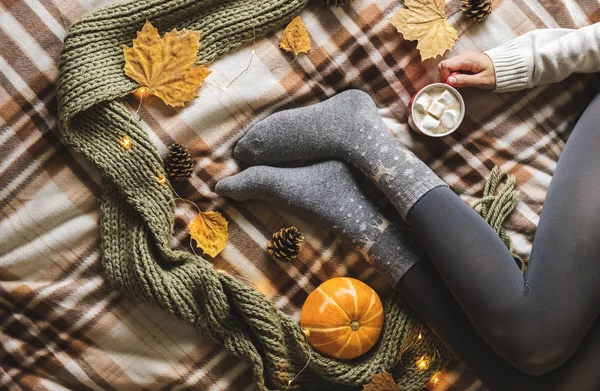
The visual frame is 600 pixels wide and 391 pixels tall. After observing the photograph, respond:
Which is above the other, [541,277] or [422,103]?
[422,103]

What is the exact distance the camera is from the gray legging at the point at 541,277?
0.96 meters

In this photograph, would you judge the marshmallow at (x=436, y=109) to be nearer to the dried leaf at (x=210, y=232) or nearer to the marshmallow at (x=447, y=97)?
the marshmallow at (x=447, y=97)

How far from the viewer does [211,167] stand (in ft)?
3.52

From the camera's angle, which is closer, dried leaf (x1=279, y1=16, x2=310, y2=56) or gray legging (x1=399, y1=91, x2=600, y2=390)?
gray legging (x1=399, y1=91, x2=600, y2=390)

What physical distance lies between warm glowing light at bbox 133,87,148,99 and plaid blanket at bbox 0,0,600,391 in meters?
0.02

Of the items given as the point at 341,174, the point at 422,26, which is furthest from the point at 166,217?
the point at 422,26

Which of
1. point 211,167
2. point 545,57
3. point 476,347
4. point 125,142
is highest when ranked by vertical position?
point 125,142

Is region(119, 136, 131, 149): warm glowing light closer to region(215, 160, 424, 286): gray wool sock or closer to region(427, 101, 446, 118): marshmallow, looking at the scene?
region(215, 160, 424, 286): gray wool sock

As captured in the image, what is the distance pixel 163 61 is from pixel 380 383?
70 centimetres

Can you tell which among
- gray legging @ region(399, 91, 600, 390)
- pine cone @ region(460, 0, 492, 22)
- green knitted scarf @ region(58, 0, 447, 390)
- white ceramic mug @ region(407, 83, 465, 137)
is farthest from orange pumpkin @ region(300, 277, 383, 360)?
pine cone @ region(460, 0, 492, 22)

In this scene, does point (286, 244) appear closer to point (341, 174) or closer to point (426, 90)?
point (341, 174)

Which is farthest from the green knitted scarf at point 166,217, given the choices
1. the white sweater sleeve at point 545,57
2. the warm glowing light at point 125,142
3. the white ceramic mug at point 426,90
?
the white sweater sleeve at point 545,57

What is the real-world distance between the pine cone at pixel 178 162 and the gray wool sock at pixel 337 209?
0.07 metres

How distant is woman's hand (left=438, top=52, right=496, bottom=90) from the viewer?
3.46 ft
